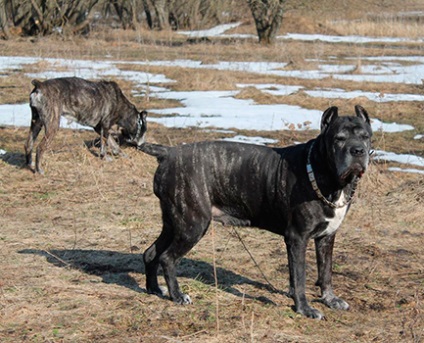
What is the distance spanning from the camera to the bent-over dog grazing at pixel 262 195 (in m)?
5.84

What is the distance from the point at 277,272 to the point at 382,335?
5.17 feet

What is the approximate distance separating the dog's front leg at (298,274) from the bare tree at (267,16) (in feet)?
85.3

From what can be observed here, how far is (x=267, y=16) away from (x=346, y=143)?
27.3 metres

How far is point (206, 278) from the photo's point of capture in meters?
6.81

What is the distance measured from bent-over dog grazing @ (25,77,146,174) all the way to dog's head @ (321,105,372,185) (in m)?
6.04

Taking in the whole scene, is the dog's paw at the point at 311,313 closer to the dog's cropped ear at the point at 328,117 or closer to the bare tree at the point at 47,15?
the dog's cropped ear at the point at 328,117

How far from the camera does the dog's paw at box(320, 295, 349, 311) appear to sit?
6160 mm

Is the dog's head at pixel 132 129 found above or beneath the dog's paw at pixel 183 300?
above

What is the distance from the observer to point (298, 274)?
594cm

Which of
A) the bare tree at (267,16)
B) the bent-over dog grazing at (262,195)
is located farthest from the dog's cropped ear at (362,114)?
the bare tree at (267,16)

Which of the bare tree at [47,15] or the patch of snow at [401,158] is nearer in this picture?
the patch of snow at [401,158]

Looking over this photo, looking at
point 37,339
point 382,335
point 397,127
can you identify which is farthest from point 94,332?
point 397,127

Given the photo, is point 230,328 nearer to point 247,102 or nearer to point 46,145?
point 46,145

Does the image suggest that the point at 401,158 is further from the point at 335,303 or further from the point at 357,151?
the point at 357,151
